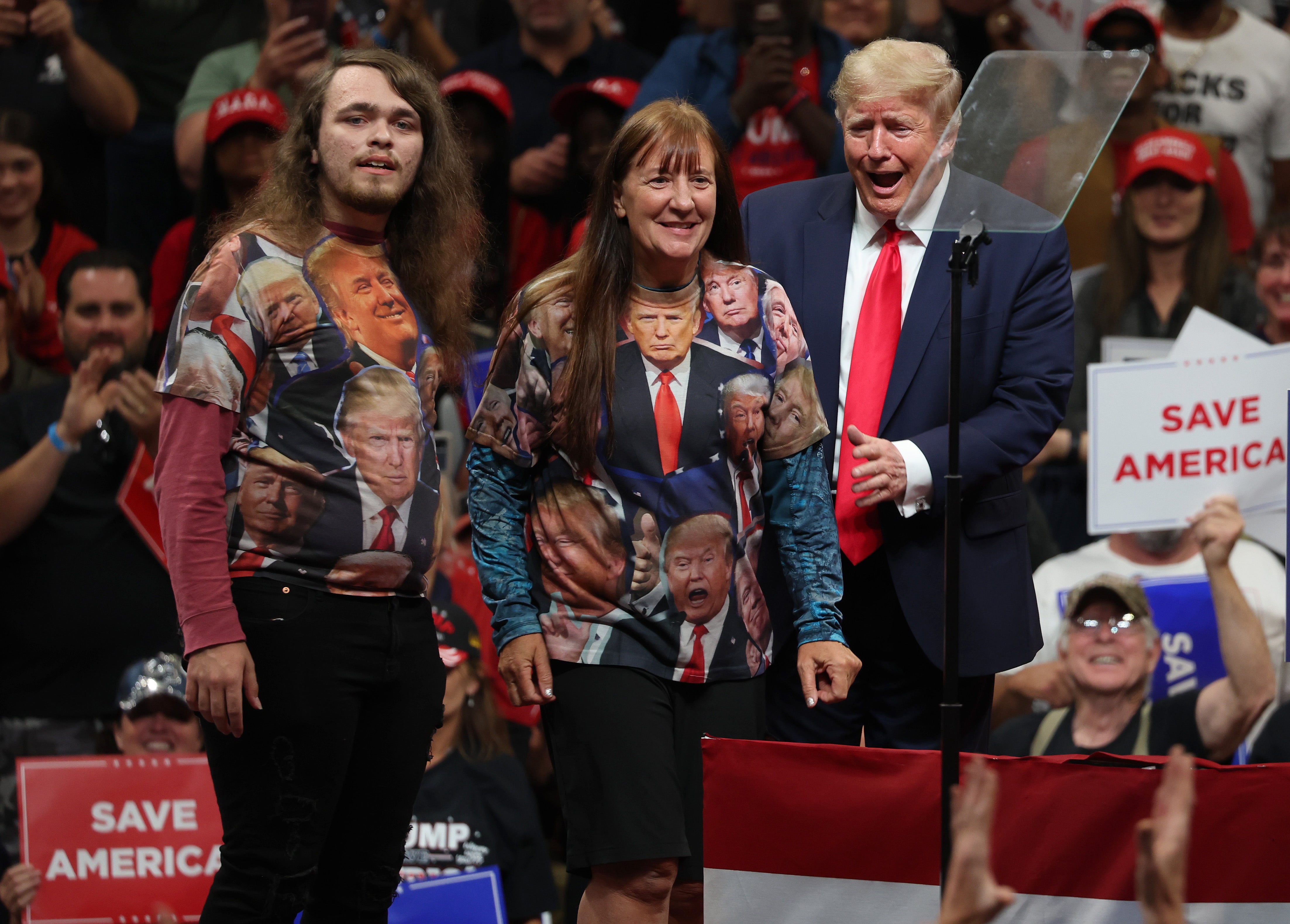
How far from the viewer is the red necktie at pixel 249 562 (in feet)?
8.79

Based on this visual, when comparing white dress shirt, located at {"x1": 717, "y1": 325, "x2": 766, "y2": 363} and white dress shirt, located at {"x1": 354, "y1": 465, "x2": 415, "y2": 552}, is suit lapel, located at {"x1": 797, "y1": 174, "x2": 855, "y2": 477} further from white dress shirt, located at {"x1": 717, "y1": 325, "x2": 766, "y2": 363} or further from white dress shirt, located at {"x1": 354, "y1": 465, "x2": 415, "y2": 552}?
white dress shirt, located at {"x1": 354, "y1": 465, "x2": 415, "y2": 552}

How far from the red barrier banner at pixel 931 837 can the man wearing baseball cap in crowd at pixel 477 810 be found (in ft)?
4.68

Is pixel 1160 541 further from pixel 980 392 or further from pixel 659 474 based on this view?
pixel 659 474

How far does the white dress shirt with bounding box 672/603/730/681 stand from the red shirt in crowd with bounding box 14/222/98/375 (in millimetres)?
3279

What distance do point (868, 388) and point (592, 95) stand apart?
2988 mm

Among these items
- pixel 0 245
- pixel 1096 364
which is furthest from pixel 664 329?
pixel 0 245

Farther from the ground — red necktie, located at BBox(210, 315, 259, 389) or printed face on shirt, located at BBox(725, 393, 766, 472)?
red necktie, located at BBox(210, 315, 259, 389)

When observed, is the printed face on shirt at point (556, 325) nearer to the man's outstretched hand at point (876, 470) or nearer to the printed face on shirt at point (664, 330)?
the printed face on shirt at point (664, 330)

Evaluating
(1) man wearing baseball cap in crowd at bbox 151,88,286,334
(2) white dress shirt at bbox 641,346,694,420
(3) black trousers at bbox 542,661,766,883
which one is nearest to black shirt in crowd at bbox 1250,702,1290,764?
(3) black trousers at bbox 542,661,766,883

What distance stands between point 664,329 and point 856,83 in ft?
2.41

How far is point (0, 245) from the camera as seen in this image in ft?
19.2

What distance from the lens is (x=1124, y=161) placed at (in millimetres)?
5891

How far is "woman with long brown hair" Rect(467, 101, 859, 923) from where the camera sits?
2.79 m

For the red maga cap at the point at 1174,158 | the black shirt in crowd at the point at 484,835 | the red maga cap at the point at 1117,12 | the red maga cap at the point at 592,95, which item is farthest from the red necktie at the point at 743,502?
the red maga cap at the point at 1117,12
